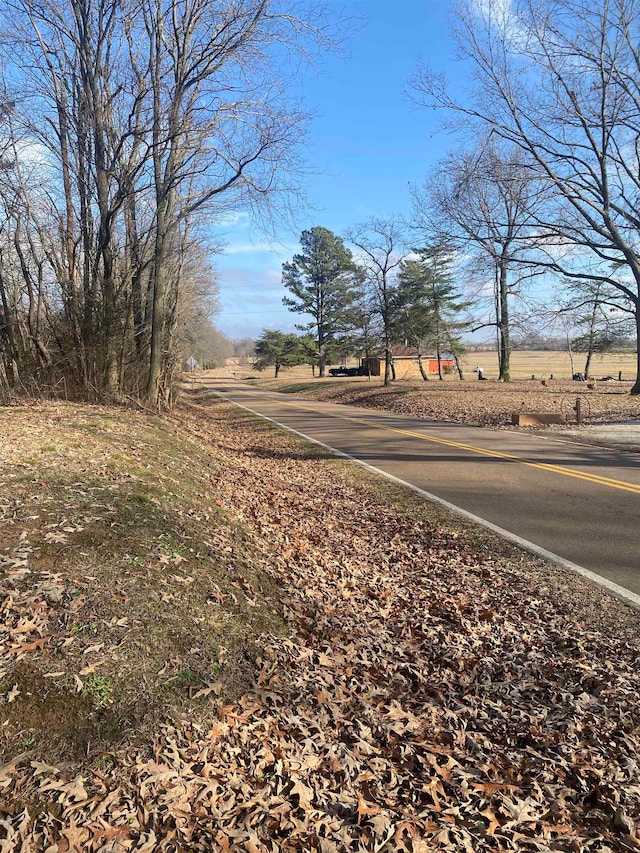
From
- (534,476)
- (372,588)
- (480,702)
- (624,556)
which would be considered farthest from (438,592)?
(534,476)

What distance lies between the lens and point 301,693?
11.3 feet

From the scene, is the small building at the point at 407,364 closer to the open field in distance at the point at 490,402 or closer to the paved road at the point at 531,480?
the open field in distance at the point at 490,402

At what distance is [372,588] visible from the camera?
5.41 metres

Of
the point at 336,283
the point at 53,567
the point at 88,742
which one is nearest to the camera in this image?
the point at 88,742

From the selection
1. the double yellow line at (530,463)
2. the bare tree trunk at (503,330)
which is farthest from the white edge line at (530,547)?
the bare tree trunk at (503,330)

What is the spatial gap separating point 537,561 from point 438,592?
135 cm

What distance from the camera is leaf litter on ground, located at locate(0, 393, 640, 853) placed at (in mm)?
2480

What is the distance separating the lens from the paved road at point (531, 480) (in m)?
6.44

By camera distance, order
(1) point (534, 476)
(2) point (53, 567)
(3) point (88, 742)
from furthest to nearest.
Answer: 1. (1) point (534, 476)
2. (2) point (53, 567)
3. (3) point (88, 742)

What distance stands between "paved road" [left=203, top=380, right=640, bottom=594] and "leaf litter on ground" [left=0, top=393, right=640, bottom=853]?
0.90 m

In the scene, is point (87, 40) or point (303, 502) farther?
point (87, 40)

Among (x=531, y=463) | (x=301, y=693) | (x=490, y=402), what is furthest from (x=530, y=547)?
(x=490, y=402)

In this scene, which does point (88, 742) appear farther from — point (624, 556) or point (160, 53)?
point (160, 53)

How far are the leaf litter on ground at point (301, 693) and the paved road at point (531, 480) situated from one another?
2.96 ft
